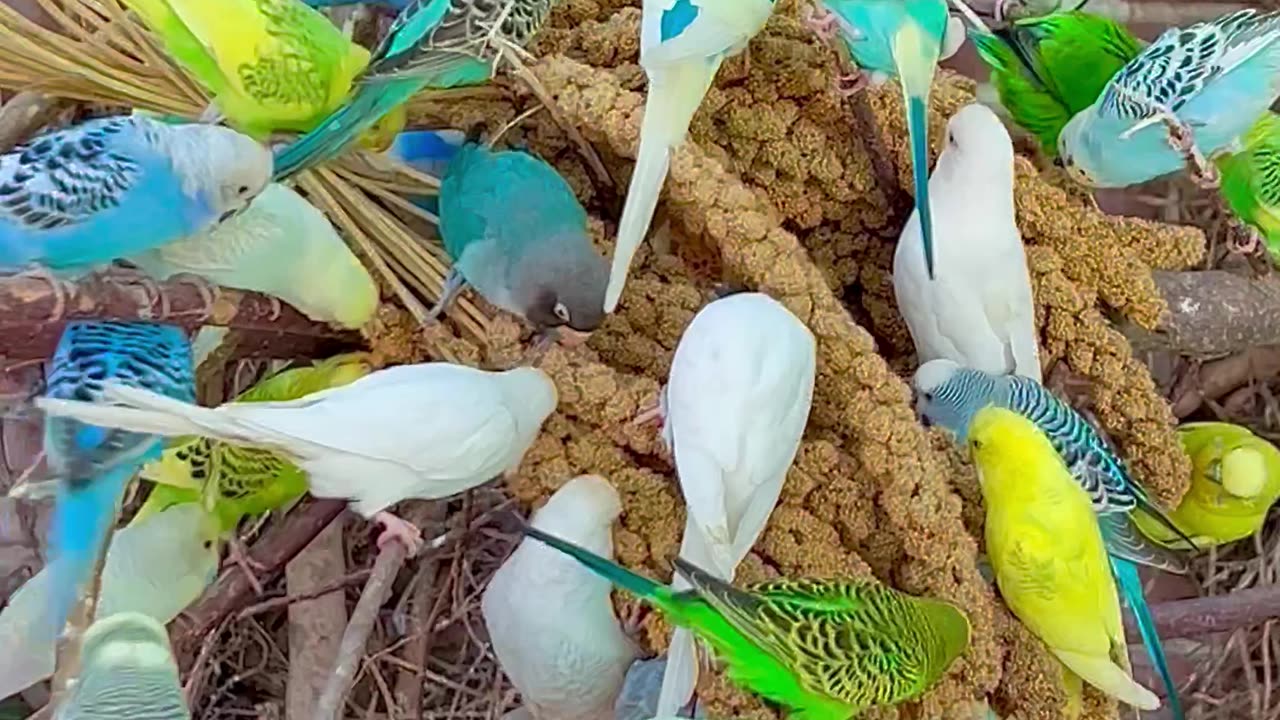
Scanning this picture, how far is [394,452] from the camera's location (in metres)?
0.57

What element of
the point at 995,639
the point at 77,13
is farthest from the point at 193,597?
the point at 995,639

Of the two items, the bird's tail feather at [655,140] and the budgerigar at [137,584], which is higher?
the bird's tail feather at [655,140]

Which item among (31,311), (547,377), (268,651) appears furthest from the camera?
(268,651)

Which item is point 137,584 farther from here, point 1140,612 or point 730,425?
point 1140,612

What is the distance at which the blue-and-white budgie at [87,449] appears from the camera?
56 cm

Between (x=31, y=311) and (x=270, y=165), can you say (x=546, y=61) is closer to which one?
(x=270, y=165)

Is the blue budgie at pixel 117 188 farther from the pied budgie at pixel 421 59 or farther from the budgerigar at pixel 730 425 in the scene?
the budgerigar at pixel 730 425

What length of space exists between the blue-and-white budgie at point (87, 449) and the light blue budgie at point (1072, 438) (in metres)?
0.38

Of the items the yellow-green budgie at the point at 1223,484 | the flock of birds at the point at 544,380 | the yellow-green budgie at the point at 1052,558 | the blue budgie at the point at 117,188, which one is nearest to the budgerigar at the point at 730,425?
the flock of birds at the point at 544,380

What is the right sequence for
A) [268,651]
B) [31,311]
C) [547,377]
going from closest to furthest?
1. [31,311]
2. [547,377]
3. [268,651]

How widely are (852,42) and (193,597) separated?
0.44 meters

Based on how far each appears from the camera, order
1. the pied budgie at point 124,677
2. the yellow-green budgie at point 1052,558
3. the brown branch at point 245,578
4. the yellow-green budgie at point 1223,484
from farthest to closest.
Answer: the yellow-green budgie at point 1223,484
the brown branch at point 245,578
the yellow-green budgie at point 1052,558
the pied budgie at point 124,677

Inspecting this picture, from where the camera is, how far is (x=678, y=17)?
588mm

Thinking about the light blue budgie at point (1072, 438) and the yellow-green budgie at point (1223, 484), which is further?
the yellow-green budgie at point (1223, 484)
